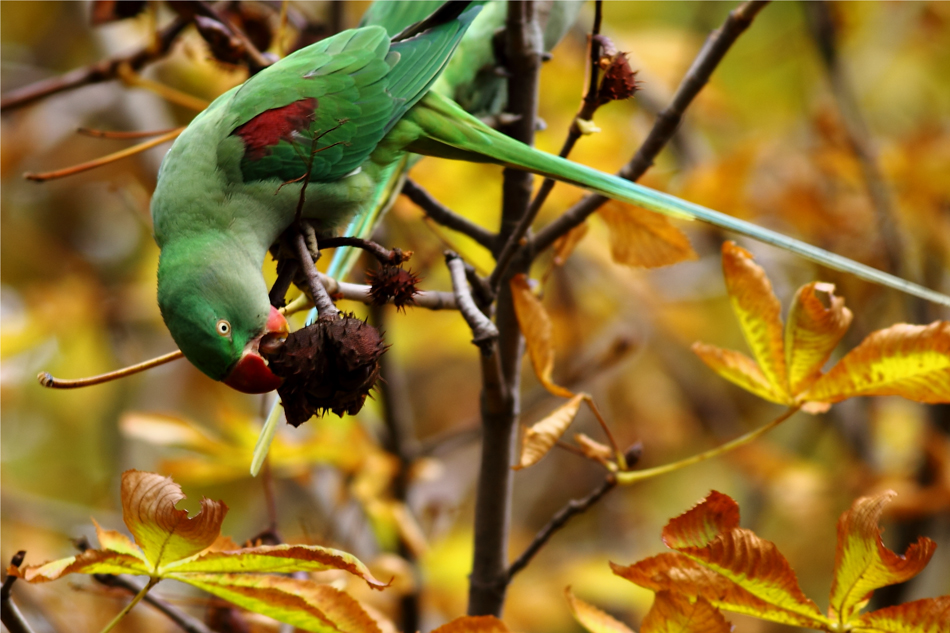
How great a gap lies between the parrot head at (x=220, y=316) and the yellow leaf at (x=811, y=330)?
1.09 metres

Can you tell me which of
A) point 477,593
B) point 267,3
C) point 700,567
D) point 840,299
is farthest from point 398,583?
point 267,3

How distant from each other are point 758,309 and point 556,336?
9.45 feet

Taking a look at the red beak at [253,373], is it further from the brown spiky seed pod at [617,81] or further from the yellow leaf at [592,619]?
the brown spiky seed pod at [617,81]

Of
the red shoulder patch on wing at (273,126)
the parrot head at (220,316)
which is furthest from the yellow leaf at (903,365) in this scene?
the red shoulder patch on wing at (273,126)

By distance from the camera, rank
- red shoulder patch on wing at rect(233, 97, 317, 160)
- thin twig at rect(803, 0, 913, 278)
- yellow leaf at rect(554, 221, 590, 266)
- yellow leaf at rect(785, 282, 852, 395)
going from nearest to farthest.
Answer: yellow leaf at rect(785, 282, 852, 395) → red shoulder patch on wing at rect(233, 97, 317, 160) → yellow leaf at rect(554, 221, 590, 266) → thin twig at rect(803, 0, 913, 278)

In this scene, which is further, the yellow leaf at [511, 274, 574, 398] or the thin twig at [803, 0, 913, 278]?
the thin twig at [803, 0, 913, 278]

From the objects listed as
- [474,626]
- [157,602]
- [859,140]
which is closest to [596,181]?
[474,626]

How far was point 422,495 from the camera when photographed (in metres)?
4.44

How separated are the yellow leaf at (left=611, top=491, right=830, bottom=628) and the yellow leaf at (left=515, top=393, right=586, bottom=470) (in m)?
0.28

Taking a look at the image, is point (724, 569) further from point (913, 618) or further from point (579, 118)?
point (579, 118)

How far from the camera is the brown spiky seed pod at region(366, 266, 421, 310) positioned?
1.49 m

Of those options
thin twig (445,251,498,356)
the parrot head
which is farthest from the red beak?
thin twig (445,251,498,356)

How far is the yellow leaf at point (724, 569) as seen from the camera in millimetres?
1353

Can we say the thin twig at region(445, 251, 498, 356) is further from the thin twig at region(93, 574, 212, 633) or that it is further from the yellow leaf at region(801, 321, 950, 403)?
the thin twig at region(93, 574, 212, 633)
